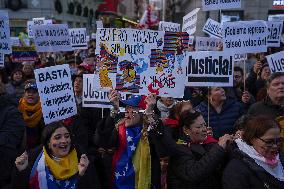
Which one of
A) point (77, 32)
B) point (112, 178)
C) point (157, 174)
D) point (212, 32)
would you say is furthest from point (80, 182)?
point (77, 32)

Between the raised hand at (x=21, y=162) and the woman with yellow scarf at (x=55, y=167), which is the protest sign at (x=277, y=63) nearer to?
the woman with yellow scarf at (x=55, y=167)

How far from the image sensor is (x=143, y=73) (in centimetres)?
450

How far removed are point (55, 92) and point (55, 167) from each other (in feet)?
3.86

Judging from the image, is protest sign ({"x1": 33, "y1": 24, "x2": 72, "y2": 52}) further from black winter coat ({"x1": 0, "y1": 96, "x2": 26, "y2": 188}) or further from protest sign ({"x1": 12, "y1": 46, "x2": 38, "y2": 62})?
black winter coat ({"x1": 0, "y1": 96, "x2": 26, "y2": 188})

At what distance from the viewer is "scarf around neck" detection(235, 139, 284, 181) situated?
3.20 meters

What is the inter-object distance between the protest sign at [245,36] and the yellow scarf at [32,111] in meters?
2.98

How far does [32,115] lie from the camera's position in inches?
209

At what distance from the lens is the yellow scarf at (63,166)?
12.4ft

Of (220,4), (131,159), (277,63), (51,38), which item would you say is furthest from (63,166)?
(51,38)

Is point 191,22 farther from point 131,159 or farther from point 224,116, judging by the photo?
point 131,159

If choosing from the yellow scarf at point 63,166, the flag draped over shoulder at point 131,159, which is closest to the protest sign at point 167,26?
the flag draped over shoulder at point 131,159

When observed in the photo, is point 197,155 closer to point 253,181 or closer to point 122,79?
point 253,181

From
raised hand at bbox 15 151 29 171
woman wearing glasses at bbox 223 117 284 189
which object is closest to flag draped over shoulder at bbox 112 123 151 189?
raised hand at bbox 15 151 29 171

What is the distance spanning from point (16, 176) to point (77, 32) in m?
8.39
